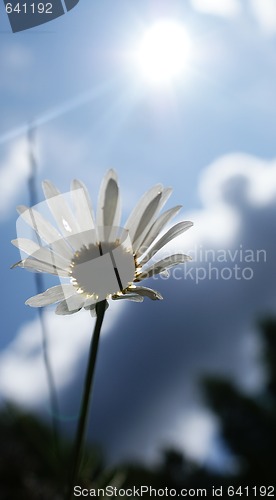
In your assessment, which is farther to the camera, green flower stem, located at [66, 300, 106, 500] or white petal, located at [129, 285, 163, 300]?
white petal, located at [129, 285, 163, 300]

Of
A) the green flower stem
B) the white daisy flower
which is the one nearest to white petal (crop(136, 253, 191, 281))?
the white daisy flower

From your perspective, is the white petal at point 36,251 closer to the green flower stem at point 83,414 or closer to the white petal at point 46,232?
the white petal at point 46,232

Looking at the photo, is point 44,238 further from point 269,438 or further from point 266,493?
point 269,438

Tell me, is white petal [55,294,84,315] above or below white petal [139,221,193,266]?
below

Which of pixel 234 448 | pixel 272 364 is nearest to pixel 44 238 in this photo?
pixel 234 448

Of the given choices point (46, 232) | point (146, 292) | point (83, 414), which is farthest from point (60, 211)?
point (83, 414)

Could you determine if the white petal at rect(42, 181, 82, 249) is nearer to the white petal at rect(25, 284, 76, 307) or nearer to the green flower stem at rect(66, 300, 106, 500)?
the white petal at rect(25, 284, 76, 307)

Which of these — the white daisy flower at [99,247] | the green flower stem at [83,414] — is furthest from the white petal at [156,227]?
the green flower stem at [83,414]
